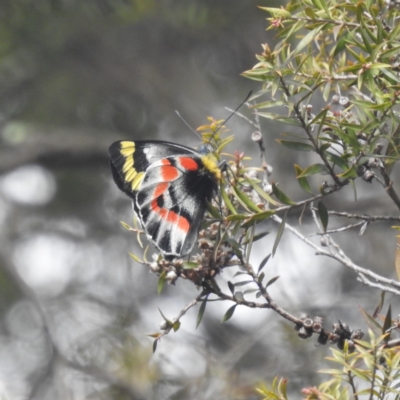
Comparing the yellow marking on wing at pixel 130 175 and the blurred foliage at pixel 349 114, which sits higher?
the blurred foliage at pixel 349 114

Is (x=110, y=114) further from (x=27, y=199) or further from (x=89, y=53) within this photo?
(x=27, y=199)

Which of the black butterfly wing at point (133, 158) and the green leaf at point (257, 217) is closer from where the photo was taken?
the green leaf at point (257, 217)

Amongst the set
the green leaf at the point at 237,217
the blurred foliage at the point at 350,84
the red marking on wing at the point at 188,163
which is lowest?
the red marking on wing at the point at 188,163

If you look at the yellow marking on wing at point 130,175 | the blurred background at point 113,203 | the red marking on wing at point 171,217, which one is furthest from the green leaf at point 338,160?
the blurred background at point 113,203

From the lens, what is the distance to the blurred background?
3.14 m

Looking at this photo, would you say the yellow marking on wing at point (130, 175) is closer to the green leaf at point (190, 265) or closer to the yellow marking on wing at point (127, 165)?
the yellow marking on wing at point (127, 165)

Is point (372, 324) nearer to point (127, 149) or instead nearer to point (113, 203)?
point (127, 149)

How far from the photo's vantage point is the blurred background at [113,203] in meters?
3.14

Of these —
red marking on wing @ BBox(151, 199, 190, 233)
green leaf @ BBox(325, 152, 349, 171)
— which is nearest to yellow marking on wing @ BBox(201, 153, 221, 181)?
red marking on wing @ BBox(151, 199, 190, 233)

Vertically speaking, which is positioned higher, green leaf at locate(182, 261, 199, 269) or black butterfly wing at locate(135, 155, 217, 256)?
green leaf at locate(182, 261, 199, 269)

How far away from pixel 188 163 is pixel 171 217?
16 cm

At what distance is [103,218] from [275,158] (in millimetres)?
1373

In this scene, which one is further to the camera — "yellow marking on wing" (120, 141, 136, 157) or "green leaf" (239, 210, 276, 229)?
"yellow marking on wing" (120, 141, 136, 157)

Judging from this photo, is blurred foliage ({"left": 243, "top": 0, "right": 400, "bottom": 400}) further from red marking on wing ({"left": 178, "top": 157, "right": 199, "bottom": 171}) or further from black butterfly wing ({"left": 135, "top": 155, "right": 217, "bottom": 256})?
red marking on wing ({"left": 178, "top": 157, "right": 199, "bottom": 171})
